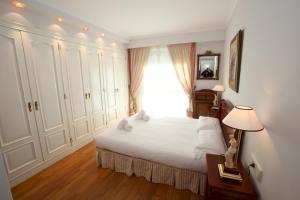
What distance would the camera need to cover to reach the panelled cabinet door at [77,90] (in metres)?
2.80

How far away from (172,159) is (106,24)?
3.09 m

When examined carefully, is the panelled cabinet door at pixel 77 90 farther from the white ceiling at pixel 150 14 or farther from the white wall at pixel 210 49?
the white wall at pixel 210 49

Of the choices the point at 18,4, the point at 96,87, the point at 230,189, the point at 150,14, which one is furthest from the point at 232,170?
the point at 18,4

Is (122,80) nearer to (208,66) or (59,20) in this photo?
(59,20)

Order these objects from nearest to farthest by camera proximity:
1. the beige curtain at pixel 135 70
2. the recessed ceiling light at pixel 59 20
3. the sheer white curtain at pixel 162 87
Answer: the recessed ceiling light at pixel 59 20 → the sheer white curtain at pixel 162 87 → the beige curtain at pixel 135 70

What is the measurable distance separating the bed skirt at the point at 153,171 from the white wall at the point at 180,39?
3312 mm

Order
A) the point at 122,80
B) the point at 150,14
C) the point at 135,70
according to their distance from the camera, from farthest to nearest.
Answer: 1. the point at 135,70
2. the point at 122,80
3. the point at 150,14

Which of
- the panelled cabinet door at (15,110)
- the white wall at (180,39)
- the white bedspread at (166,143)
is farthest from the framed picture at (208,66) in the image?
the panelled cabinet door at (15,110)

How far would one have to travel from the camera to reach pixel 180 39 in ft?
13.2

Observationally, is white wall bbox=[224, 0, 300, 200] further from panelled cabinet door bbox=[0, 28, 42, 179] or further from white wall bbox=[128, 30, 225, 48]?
panelled cabinet door bbox=[0, 28, 42, 179]

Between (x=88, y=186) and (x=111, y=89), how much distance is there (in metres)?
2.56

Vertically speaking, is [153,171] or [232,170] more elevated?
[232,170]

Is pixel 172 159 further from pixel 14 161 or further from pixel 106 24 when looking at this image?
pixel 106 24

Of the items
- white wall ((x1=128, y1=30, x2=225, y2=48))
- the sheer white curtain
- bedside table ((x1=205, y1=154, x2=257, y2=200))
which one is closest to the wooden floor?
bedside table ((x1=205, y1=154, x2=257, y2=200))
